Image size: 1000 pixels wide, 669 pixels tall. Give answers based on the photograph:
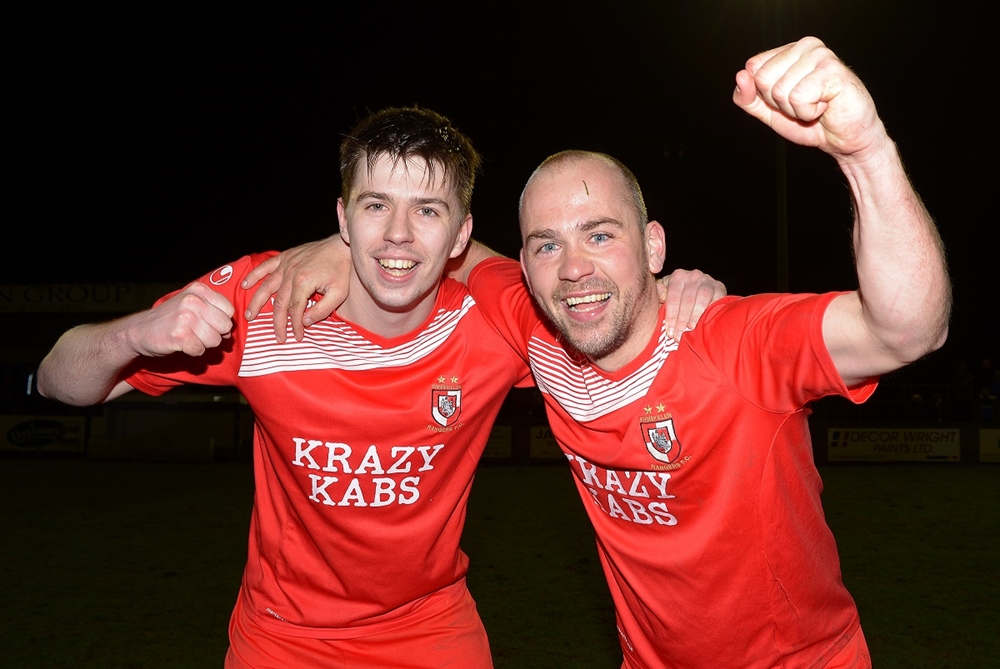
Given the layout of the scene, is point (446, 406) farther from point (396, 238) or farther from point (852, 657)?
point (852, 657)

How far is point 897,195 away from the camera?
6.10 feet

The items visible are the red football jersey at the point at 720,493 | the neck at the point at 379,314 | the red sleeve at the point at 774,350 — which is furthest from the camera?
the neck at the point at 379,314

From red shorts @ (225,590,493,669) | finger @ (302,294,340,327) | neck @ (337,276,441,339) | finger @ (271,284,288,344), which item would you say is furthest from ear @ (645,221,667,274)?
red shorts @ (225,590,493,669)

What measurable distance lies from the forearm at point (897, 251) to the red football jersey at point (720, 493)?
1.13ft

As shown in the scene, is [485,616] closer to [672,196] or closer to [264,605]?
[264,605]

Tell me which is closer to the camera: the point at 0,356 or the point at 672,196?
the point at 0,356

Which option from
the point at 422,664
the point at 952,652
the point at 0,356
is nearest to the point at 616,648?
the point at 952,652

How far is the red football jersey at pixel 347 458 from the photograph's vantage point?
2.92m

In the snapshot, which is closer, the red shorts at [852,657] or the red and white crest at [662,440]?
the red and white crest at [662,440]

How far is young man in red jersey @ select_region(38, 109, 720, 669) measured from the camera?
2914 millimetres

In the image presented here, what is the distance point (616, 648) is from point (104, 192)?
103ft

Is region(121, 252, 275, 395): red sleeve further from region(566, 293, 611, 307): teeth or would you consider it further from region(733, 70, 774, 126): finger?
region(733, 70, 774, 126): finger

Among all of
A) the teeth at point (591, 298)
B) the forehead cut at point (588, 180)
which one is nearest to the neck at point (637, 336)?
the teeth at point (591, 298)

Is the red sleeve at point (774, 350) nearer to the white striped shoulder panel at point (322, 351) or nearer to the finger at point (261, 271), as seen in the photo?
the white striped shoulder panel at point (322, 351)
